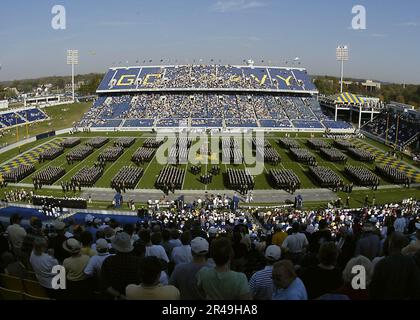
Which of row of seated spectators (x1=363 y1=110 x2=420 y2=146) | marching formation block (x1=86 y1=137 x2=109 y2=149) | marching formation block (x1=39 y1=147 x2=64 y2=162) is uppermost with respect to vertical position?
row of seated spectators (x1=363 y1=110 x2=420 y2=146)

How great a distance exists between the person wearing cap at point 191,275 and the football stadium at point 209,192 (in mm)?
13

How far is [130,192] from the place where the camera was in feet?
79.7

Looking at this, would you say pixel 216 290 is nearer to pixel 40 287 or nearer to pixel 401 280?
pixel 401 280

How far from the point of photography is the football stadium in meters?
3.88

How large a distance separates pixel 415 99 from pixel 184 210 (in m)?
74.7

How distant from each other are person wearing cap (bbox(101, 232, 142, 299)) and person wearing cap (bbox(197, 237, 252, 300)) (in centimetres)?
79

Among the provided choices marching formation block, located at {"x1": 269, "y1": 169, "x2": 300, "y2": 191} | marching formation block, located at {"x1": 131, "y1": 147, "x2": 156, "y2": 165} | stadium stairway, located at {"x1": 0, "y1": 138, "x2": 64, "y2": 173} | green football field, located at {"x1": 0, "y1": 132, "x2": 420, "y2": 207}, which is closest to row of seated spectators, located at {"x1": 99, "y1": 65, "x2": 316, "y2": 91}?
green football field, located at {"x1": 0, "y1": 132, "x2": 420, "y2": 207}

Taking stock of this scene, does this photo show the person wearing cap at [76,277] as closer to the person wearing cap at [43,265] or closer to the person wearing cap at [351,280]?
the person wearing cap at [43,265]

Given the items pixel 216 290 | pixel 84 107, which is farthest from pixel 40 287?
pixel 84 107

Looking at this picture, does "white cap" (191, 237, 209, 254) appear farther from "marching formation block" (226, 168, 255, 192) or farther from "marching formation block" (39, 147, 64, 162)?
"marching formation block" (39, 147, 64, 162)

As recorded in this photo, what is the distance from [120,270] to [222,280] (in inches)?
45.8

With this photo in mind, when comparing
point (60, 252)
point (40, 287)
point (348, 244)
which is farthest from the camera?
point (348, 244)

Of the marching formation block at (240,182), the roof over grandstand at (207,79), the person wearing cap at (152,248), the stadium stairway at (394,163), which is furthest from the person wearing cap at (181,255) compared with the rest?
the roof over grandstand at (207,79)
